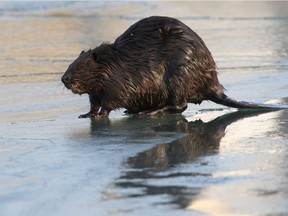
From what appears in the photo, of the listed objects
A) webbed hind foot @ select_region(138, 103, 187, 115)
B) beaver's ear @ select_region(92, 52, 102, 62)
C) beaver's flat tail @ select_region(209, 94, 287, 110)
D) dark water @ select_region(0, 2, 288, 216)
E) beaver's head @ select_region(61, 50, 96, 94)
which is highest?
beaver's ear @ select_region(92, 52, 102, 62)

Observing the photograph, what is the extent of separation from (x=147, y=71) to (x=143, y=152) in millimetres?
1480

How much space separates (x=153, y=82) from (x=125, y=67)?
0.23 metres

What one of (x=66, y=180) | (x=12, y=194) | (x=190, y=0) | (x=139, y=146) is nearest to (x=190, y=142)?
(x=139, y=146)

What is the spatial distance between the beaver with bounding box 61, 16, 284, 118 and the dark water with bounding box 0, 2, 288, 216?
0.54ft

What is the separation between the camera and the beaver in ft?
19.7

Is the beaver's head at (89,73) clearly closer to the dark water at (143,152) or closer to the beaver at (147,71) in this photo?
the beaver at (147,71)

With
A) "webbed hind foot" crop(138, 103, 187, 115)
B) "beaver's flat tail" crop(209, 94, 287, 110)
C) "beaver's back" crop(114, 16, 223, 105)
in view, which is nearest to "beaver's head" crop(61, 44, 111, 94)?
"beaver's back" crop(114, 16, 223, 105)

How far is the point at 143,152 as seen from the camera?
4602 millimetres

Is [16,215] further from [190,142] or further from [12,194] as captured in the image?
[190,142]

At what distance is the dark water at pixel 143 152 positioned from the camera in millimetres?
3578

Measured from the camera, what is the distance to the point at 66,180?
13.1 feet

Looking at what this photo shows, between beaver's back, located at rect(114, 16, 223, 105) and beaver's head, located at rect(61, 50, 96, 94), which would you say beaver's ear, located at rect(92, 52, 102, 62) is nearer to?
beaver's head, located at rect(61, 50, 96, 94)

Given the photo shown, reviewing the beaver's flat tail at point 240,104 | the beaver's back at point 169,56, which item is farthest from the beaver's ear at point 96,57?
the beaver's flat tail at point 240,104

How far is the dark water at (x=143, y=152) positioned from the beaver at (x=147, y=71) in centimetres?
16
